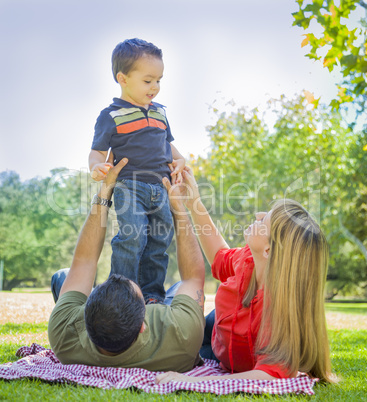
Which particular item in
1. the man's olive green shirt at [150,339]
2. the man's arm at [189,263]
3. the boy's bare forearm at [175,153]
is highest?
the boy's bare forearm at [175,153]

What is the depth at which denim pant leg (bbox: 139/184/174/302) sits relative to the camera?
405 cm

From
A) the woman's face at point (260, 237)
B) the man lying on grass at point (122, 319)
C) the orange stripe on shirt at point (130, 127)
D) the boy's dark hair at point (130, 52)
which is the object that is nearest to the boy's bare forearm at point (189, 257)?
the man lying on grass at point (122, 319)

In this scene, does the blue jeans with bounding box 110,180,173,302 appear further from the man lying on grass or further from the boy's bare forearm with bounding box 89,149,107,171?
the man lying on grass

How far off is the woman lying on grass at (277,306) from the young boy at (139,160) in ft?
2.93

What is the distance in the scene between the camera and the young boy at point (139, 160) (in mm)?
3883

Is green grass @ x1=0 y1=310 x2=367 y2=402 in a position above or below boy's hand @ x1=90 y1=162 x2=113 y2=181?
below

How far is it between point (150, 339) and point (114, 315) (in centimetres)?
42

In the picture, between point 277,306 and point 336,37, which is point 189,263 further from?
point 336,37

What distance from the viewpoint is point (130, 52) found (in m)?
4.00

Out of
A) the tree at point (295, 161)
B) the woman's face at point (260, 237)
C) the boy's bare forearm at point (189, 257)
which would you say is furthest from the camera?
the tree at point (295, 161)

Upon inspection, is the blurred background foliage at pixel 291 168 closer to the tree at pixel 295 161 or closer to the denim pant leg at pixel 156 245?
the tree at pixel 295 161

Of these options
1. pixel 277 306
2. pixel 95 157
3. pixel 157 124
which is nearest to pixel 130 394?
pixel 277 306

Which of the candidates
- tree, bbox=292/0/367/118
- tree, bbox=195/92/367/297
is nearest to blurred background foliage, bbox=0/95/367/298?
tree, bbox=195/92/367/297

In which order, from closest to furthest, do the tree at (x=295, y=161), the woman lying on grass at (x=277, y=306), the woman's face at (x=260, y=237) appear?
the woman lying on grass at (x=277, y=306)
the woman's face at (x=260, y=237)
the tree at (x=295, y=161)
